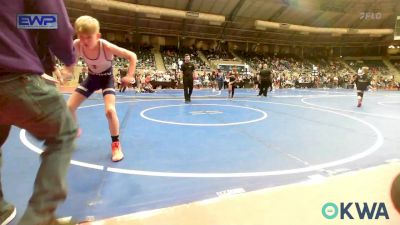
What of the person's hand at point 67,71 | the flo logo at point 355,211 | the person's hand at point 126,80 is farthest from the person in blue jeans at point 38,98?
the flo logo at point 355,211

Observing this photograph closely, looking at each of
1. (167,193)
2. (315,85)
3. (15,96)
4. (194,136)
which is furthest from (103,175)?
(315,85)

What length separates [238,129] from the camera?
16.9 ft

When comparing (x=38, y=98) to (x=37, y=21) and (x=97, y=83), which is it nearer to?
(x=37, y=21)

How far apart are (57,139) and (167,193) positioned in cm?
117

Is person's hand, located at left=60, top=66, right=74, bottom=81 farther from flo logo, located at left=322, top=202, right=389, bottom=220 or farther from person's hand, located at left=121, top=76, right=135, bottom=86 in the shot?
flo logo, located at left=322, top=202, right=389, bottom=220

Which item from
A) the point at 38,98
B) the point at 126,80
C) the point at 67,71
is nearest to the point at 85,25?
the point at 126,80

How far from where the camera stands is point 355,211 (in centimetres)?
173

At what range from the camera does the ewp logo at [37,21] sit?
1.36 m

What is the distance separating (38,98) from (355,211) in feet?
6.24

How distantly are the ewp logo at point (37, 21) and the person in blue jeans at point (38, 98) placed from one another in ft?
0.06

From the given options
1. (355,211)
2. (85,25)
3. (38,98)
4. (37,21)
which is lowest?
(355,211)

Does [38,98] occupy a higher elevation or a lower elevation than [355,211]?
higher

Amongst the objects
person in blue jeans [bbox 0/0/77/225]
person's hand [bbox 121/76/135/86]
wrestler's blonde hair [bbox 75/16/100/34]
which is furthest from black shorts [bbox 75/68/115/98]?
A: person in blue jeans [bbox 0/0/77/225]

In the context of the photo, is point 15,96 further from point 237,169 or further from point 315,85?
point 315,85
